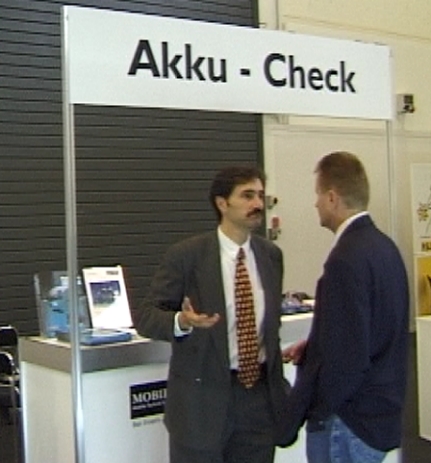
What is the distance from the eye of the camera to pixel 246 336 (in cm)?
250

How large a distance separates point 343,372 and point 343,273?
0.25 m

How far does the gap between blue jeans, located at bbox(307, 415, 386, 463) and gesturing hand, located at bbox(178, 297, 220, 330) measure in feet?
1.30

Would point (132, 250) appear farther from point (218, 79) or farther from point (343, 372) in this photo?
point (343, 372)

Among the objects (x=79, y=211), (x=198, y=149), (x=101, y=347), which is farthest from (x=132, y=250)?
(x=101, y=347)

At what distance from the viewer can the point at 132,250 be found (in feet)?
22.2

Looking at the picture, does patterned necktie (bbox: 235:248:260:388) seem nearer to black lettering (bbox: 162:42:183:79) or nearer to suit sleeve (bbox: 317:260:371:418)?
suit sleeve (bbox: 317:260:371:418)

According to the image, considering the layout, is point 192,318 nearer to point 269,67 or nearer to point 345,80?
point 269,67

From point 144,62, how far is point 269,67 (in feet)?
1.75

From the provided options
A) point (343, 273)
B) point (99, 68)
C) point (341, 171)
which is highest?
point (99, 68)

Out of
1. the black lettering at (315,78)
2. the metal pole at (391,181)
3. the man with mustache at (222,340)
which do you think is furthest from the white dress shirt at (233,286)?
the metal pole at (391,181)

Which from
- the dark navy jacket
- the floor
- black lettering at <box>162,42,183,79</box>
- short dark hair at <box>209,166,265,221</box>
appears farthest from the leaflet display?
the floor

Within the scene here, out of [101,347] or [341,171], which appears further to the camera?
[101,347]

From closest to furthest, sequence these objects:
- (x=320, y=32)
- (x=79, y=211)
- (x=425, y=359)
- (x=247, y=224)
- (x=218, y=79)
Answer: (x=247, y=224)
(x=218, y=79)
(x=425, y=359)
(x=79, y=211)
(x=320, y=32)

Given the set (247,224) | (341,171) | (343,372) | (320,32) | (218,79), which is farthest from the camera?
(320,32)
